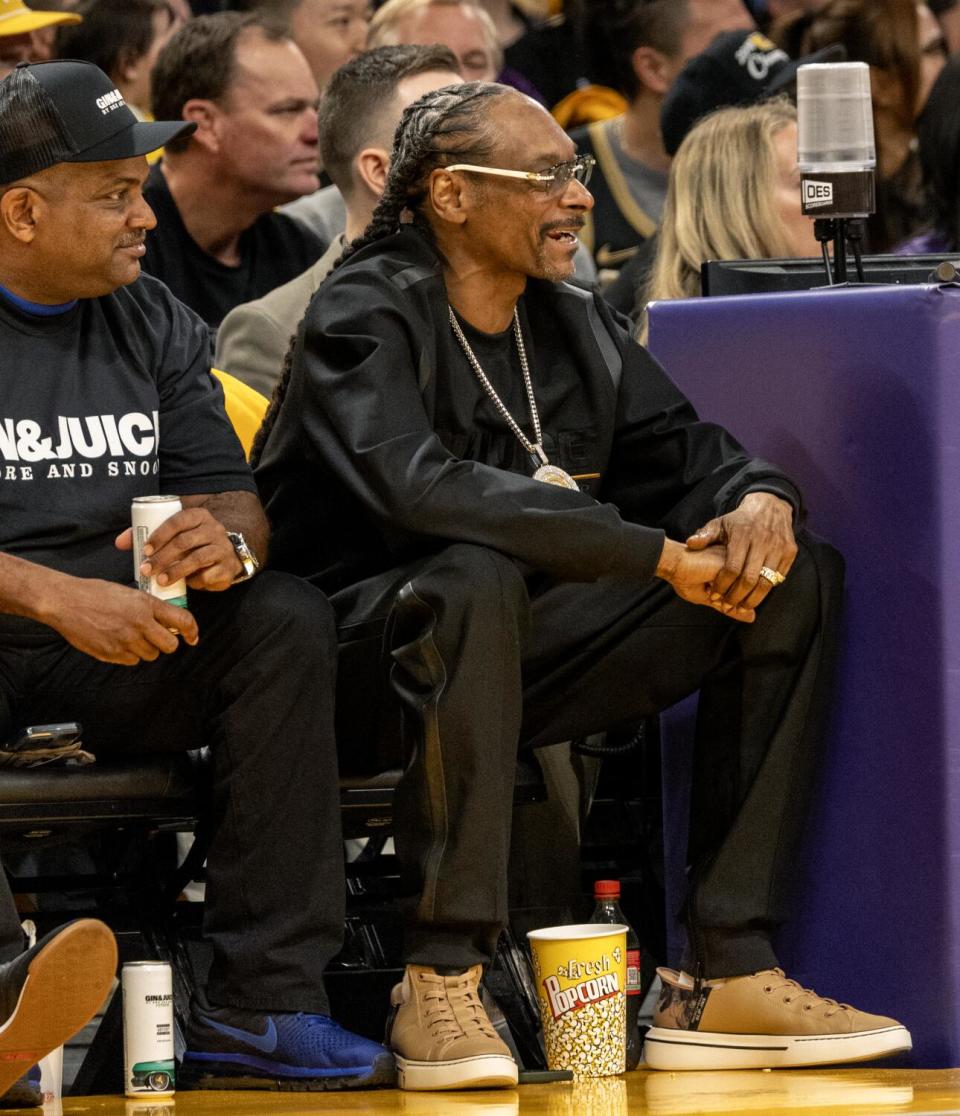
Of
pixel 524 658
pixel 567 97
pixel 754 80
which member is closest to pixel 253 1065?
pixel 524 658

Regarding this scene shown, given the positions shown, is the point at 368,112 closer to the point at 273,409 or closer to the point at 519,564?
the point at 273,409

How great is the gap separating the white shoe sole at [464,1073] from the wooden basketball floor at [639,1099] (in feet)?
0.06

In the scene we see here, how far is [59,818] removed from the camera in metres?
3.02

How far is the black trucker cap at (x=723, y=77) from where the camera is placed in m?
5.70

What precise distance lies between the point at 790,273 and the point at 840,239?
0.39 ft

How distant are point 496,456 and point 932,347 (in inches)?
27.3

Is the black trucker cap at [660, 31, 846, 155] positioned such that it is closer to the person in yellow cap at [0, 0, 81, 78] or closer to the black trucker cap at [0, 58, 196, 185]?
the person in yellow cap at [0, 0, 81, 78]

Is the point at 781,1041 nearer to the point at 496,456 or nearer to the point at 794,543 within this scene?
the point at 794,543

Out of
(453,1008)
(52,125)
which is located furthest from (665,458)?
(52,125)

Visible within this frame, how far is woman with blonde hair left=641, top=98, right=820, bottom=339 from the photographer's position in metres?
4.50

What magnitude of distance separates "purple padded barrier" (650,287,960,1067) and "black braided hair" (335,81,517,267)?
0.48m

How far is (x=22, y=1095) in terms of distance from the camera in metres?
2.85

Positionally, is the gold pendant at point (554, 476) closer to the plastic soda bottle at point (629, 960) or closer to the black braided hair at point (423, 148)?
the black braided hair at point (423, 148)

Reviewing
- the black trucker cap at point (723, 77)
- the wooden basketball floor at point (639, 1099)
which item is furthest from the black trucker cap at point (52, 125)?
the black trucker cap at point (723, 77)
